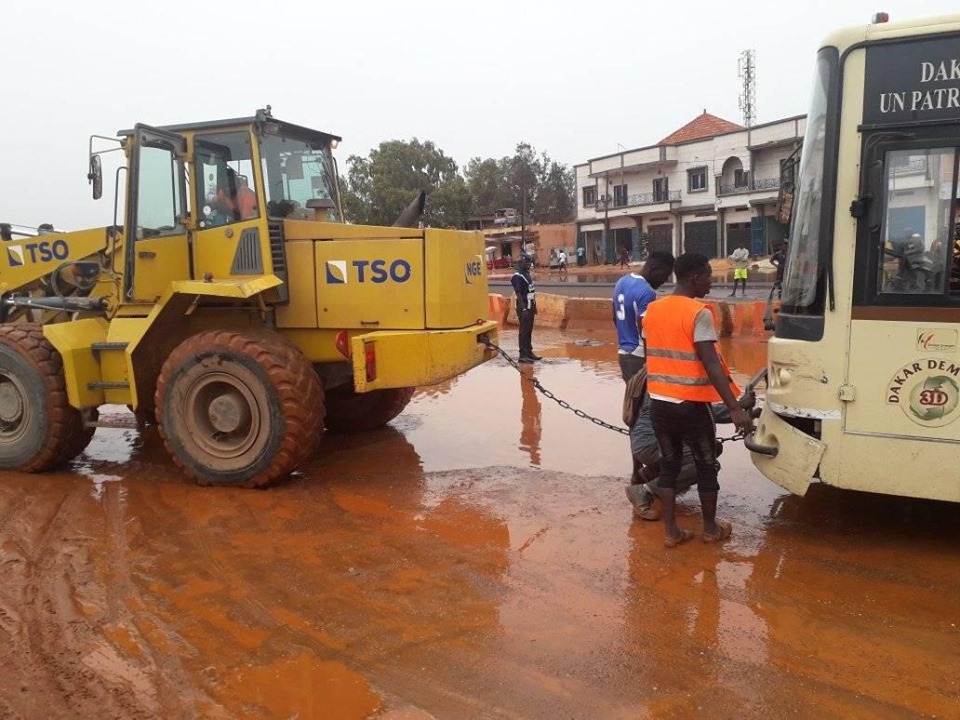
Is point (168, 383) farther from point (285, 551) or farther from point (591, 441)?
point (591, 441)

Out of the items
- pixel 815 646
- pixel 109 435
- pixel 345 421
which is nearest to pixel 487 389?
pixel 345 421

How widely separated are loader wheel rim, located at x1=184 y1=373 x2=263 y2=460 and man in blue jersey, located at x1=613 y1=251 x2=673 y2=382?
9.41 feet

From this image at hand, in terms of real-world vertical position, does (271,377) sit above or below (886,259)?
below

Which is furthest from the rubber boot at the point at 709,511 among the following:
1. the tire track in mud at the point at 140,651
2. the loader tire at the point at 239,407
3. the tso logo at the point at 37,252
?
the tso logo at the point at 37,252

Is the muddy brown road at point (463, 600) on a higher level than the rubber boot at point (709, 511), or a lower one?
lower

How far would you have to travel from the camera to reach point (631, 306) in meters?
5.65

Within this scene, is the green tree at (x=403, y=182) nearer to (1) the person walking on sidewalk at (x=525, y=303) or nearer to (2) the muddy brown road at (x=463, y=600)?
(1) the person walking on sidewalk at (x=525, y=303)

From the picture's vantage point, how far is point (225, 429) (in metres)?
6.40

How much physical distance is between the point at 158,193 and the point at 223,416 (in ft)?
6.64

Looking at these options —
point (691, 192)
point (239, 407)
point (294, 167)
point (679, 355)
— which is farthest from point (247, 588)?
point (691, 192)

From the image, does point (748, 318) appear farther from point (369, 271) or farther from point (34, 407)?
point (34, 407)

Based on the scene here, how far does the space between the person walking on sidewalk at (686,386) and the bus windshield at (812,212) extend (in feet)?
1.75

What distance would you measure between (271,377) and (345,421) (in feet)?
7.57

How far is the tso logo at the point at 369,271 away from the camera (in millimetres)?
6402
